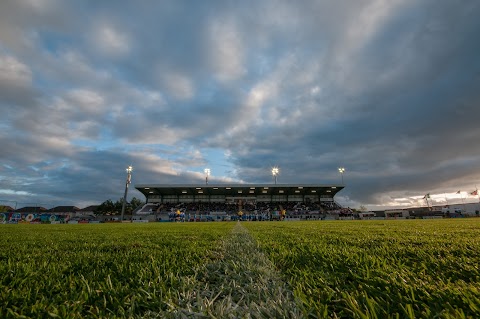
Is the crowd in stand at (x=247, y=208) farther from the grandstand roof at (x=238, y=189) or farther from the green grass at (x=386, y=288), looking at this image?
the green grass at (x=386, y=288)

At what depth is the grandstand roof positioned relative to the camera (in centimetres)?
4688

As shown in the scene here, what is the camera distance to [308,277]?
5.65 ft

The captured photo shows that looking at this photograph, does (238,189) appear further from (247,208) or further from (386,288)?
(386,288)

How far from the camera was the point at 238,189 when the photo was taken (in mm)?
49406

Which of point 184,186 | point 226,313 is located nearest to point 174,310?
point 226,313

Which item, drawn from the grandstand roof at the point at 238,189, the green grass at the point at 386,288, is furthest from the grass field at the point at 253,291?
the grandstand roof at the point at 238,189

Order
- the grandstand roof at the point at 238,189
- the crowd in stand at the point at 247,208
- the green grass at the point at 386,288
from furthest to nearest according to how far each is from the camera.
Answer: the crowd in stand at the point at 247,208
the grandstand roof at the point at 238,189
the green grass at the point at 386,288

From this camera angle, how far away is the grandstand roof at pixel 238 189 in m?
46.9

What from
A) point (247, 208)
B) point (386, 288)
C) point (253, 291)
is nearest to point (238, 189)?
point (247, 208)

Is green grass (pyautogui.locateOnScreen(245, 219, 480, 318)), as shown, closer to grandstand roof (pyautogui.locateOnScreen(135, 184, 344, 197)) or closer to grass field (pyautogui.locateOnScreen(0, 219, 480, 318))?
grass field (pyautogui.locateOnScreen(0, 219, 480, 318))

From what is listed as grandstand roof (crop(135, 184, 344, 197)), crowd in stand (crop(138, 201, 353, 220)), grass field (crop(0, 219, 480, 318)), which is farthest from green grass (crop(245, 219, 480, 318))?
grandstand roof (crop(135, 184, 344, 197))

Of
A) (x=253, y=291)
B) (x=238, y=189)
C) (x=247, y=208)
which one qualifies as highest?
(x=238, y=189)

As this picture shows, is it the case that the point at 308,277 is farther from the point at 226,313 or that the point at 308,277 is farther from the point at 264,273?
the point at 226,313

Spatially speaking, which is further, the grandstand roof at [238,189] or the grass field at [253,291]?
the grandstand roof at [238,189]
